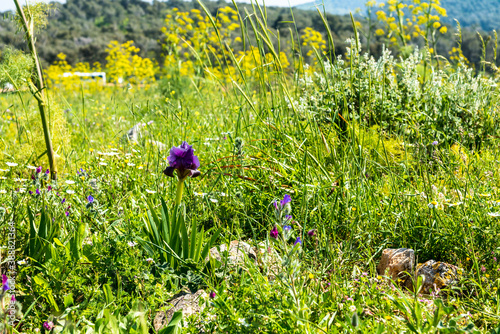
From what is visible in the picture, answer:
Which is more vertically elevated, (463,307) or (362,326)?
(362,326)

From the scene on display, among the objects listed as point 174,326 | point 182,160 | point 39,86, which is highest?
point 39,86

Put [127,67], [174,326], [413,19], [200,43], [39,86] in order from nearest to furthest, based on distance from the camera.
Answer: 1. [174,326]
2. [39,86]
3. [413,19]
4. [200,43]
5. [127,67]

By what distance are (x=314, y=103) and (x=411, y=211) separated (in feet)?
4.71

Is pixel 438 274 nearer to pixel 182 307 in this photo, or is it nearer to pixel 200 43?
pixel 182 307

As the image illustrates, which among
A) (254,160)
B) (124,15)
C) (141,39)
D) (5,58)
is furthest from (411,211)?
(124,15)

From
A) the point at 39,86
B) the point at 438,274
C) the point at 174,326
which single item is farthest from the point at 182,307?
the point at 39,86

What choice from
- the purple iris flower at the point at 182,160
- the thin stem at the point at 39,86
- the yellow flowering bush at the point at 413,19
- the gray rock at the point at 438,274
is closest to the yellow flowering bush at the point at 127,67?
the yellow flowering bush at the point at 413,19

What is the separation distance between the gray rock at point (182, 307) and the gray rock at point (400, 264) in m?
0.78

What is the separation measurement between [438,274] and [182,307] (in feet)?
3.33

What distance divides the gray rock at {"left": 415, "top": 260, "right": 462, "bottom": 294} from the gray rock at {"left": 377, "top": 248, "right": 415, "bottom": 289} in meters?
0.05

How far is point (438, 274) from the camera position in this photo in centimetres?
152

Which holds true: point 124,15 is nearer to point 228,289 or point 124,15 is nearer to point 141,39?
point 141,39

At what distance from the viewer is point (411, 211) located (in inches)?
69.7

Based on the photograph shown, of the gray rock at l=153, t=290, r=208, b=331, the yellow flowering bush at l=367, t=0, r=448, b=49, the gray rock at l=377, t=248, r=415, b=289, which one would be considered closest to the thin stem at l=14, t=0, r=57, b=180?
the gray rock at l=153, t=290, r=208, b=331
